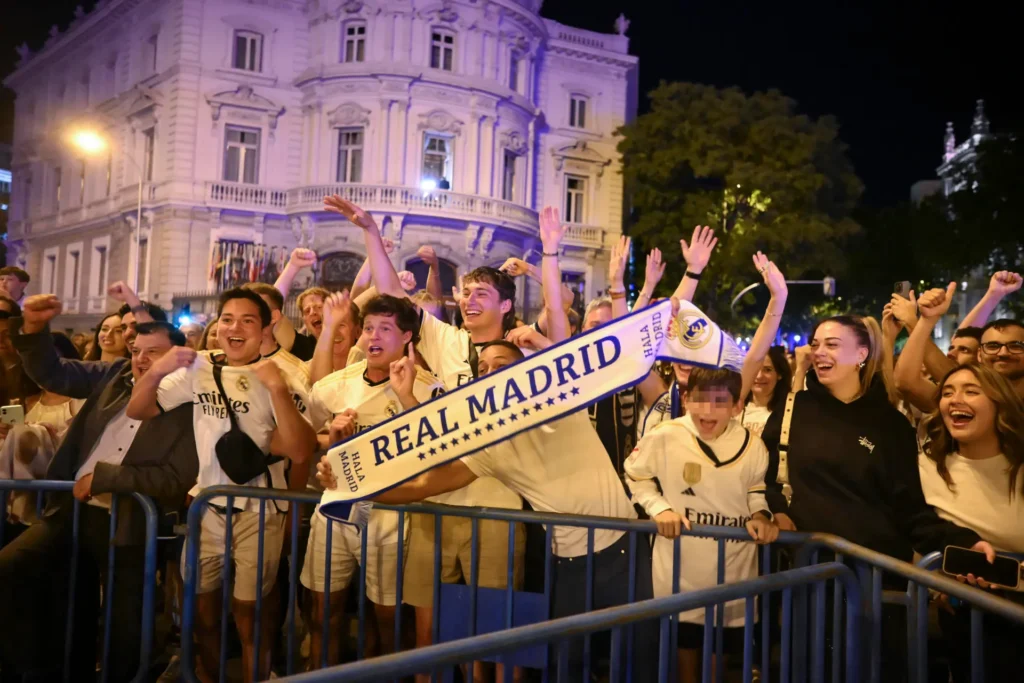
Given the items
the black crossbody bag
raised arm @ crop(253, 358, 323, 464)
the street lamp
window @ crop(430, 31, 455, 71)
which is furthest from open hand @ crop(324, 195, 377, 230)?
the street lamp

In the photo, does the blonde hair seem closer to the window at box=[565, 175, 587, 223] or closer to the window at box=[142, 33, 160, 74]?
the window at box=[565, 175, 587, 223]

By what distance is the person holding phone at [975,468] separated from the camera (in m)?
3.19

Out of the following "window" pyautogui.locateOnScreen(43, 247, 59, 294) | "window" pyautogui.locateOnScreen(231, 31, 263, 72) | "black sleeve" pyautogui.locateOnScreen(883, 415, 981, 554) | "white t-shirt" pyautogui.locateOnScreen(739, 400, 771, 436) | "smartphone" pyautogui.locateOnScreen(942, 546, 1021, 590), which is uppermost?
"window" pyautogui.locateOnScreen(231, 31, 263, 72)

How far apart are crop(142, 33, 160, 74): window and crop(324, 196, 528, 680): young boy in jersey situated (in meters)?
27.3

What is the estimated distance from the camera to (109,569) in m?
3.78

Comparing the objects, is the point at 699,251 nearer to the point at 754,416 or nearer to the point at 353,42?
the point at 754,416

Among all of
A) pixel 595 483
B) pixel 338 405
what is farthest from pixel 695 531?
pixel 338 405

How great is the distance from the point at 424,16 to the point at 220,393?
25.0 metres

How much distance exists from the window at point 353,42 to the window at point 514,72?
5.43 metres

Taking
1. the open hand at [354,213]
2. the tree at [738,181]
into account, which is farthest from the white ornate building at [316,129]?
the open hand at [354,213]

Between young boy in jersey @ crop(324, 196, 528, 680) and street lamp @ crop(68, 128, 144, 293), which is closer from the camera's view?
young boy in jersey @ crop(324, 196, 528, 680)

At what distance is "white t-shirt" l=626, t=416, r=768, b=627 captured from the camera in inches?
133

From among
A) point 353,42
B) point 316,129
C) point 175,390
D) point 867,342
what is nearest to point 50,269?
point 316,129

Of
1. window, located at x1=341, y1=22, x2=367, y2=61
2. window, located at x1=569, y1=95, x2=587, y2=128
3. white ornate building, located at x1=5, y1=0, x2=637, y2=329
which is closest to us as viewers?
white ornate building, located at x1=5, y1=0, x2=637, y2=329
